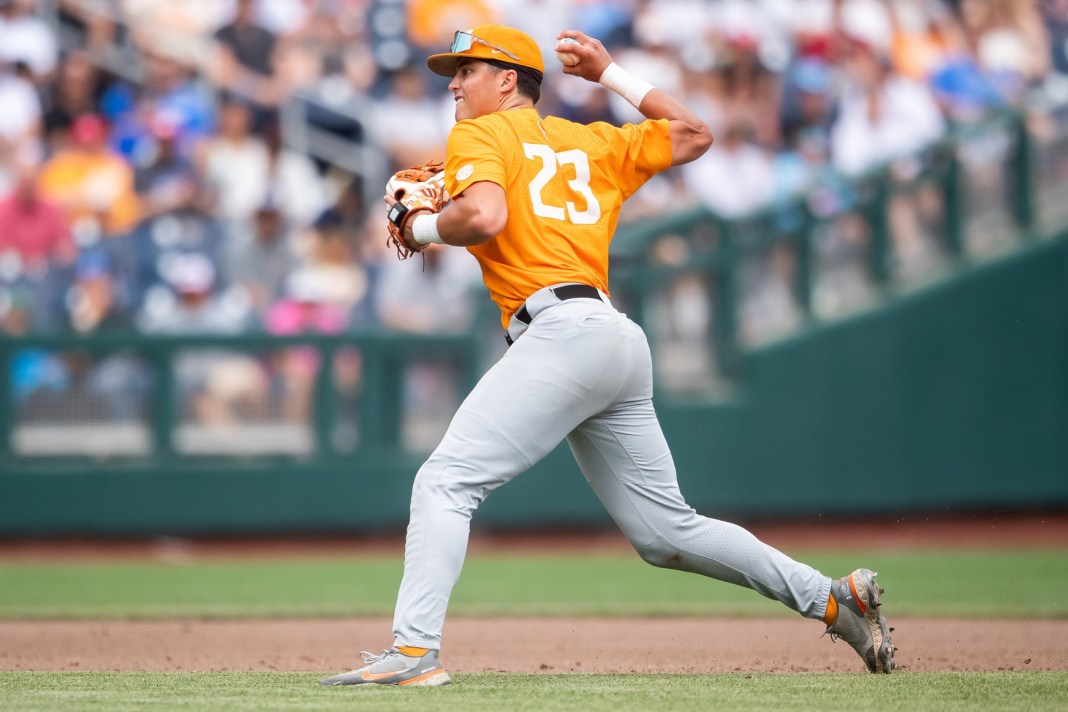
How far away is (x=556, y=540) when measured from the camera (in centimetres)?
995

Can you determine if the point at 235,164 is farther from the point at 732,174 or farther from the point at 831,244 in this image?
the point at 831,244

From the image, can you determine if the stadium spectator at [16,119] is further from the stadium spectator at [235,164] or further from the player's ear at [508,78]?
the player's ear at [508,78]

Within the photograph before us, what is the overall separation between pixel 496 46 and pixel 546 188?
1.50 feet

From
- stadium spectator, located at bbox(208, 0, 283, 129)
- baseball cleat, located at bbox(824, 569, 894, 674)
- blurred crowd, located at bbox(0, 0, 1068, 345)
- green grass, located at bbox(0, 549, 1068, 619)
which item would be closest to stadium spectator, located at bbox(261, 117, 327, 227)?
blurred crowd, located at bbox(0, 0, 1068, 345)

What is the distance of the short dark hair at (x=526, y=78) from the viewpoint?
4.26 m

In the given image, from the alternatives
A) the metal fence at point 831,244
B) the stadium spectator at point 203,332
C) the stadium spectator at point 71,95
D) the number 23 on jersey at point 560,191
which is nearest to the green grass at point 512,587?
the stadium spectator at point 203,332

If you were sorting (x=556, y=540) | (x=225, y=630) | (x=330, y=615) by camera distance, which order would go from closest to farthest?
(x=225, y=630) < (x=330, y=615) < (x=556, y=540)

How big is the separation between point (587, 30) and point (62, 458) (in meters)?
5.58

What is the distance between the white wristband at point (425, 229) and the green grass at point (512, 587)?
3.15 m

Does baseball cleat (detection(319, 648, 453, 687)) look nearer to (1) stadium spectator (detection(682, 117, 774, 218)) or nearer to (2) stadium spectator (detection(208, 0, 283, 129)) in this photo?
(1) stadium spectator (detection(682, 117, 774, 218))

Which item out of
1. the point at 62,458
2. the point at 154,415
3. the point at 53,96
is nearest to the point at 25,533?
the point at 62,458

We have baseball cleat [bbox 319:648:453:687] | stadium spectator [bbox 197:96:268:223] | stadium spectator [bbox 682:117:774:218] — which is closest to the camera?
baseball cleat [bbox 319:648:453:687]

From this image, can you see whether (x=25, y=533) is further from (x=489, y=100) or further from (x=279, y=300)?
(x=489, y=100)

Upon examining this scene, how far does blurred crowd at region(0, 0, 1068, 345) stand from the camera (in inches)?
373
